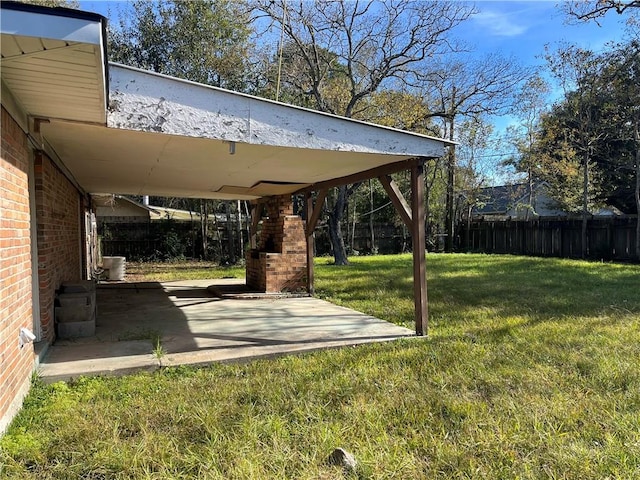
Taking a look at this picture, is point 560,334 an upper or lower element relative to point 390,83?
lower

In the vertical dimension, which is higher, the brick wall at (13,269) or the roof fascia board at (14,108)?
the roof fascia board at (14,108)

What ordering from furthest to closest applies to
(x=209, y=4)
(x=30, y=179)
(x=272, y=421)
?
1. (x=209, y=4)
2. (x=30, y=179)
3. (x=272, y=421)

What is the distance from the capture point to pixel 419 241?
5.22m

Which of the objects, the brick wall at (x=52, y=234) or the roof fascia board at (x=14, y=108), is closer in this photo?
the roof fascia board at (x=14, y=108)

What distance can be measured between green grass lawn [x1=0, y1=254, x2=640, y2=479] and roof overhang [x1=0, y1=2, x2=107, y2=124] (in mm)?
2032

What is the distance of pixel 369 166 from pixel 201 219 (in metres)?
12.4

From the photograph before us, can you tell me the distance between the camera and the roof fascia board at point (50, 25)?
1980 mm

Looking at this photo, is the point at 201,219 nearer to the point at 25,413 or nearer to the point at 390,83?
the point at 390,83

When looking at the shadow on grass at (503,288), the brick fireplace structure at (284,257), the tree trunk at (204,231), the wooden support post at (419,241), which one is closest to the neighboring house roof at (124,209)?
the tree trunk at (204,231)

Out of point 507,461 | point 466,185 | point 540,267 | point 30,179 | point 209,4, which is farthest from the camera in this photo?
point 466,185

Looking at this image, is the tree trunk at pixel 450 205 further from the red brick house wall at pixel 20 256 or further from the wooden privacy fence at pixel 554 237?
the red brick house wall at pixel 20 256

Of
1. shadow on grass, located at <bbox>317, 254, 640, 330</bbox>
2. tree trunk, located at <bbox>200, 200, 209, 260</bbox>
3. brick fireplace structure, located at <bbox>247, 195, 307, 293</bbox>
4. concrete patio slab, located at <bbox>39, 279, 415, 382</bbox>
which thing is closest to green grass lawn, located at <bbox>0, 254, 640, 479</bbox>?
concrete patio slab, located at <bbox>39, 279, 415, 382</bbox>

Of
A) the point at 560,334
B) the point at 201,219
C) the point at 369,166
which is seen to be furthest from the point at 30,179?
the point at 201,219

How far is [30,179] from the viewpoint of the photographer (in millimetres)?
4211
